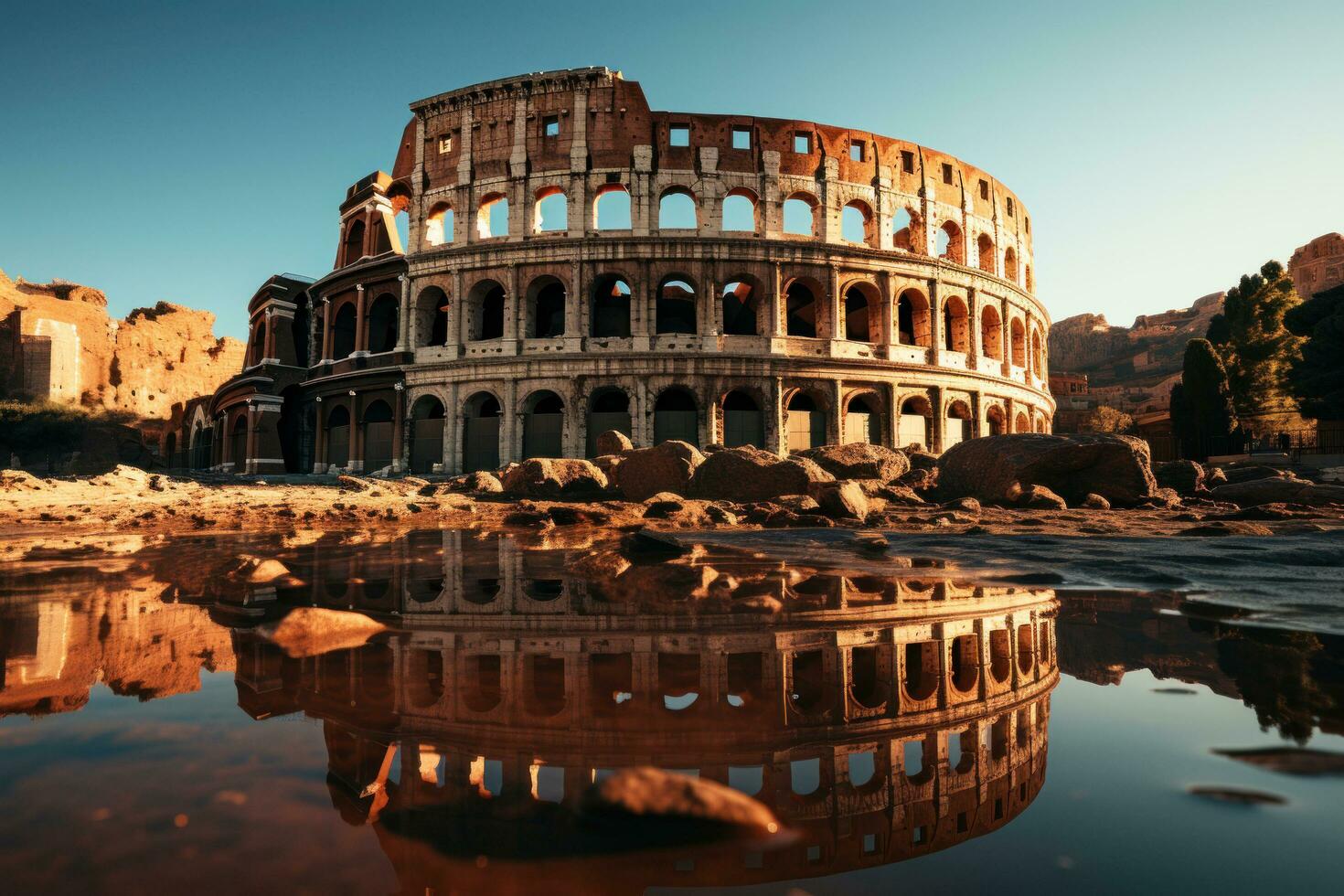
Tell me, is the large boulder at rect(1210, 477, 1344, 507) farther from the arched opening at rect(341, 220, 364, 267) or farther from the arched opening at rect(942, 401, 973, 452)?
the arched opening at rect(341, 220, 364, 267)

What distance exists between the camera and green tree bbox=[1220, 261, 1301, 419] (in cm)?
2841

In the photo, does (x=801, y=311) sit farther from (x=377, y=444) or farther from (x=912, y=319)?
(x=377, y=444)

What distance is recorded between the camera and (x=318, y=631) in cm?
238

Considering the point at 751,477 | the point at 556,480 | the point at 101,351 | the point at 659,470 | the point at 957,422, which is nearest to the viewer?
the point at 751,477

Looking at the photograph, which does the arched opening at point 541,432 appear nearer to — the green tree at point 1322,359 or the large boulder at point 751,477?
the large boulder at point 751,477

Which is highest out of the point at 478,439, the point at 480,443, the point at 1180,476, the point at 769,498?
the point at 478,439

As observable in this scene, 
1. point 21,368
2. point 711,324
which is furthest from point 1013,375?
point 21,368

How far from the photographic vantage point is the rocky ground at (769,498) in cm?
765

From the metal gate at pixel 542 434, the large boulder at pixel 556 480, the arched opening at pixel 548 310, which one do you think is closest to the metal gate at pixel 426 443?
the metal gate at pixel 542 434

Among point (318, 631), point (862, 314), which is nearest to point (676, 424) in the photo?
point (862, 314)

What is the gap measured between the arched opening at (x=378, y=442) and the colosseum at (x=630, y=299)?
0.08 metres

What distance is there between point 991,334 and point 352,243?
25906 mm

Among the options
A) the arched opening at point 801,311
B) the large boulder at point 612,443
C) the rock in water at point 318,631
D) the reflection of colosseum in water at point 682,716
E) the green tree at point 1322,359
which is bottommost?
the reflection of colosseum in water at point 682,716

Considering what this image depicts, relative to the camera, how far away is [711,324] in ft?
63.6
